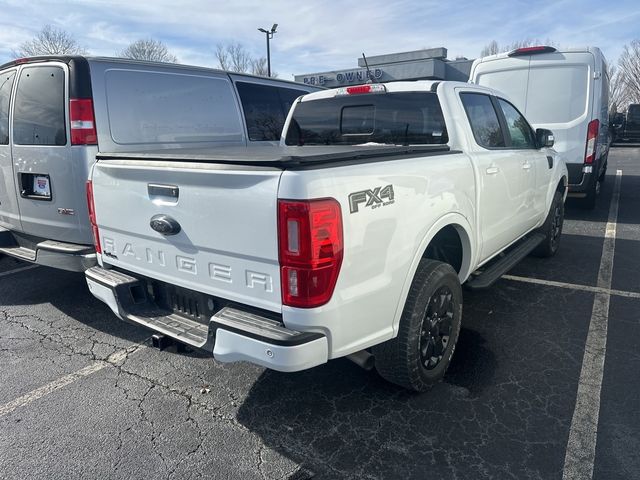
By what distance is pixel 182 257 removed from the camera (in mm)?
2623

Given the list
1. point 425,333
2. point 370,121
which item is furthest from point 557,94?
point 425,333

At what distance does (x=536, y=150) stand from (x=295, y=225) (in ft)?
12.7

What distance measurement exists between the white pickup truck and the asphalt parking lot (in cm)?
39

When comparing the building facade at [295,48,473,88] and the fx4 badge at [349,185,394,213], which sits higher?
the building facade at [295,48,473,88]

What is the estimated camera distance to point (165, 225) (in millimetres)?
2598

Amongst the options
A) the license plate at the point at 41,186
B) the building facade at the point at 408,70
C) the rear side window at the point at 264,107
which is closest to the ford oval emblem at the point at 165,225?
the license plate at the point at 41,186

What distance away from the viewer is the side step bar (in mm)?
3682

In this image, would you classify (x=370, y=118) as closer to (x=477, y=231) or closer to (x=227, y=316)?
(x=477, y=231)

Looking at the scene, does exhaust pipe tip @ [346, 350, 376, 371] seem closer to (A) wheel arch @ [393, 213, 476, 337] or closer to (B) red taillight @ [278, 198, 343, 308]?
(A) wheel arch @ [393, 213, 476, 337]

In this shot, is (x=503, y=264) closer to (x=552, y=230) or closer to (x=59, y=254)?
(x=552, y=230)

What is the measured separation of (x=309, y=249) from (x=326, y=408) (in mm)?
1285

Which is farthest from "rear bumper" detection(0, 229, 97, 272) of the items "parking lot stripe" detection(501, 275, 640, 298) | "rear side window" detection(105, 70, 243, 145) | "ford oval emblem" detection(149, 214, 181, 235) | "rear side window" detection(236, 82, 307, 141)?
"parking lot stripe" detection(501, 275, 640, 298)

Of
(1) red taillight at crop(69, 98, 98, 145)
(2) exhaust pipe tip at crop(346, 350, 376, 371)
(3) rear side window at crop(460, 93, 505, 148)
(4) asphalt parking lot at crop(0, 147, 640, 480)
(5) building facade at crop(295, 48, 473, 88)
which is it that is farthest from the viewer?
(5) building facade at crop(295, 48, 473, 88)

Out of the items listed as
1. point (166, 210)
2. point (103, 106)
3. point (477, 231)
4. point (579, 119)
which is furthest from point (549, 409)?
point (579, 119)
